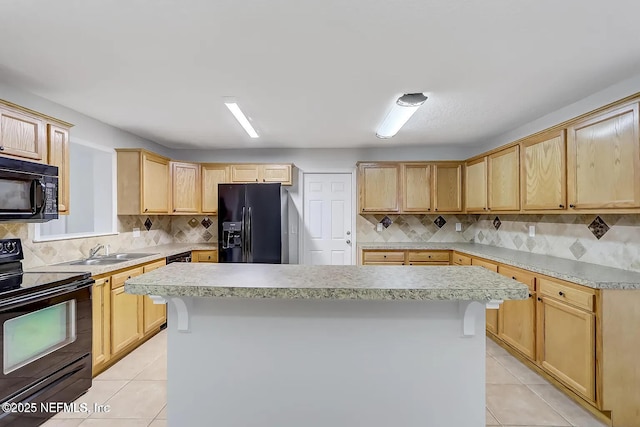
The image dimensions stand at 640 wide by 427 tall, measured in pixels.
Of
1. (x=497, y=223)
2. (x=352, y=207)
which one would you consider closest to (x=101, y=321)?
(x=352, y=207)

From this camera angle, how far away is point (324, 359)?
157 centimetres

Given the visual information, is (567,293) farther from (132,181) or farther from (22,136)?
(132,181)

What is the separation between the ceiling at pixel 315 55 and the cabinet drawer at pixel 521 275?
4.98 ft

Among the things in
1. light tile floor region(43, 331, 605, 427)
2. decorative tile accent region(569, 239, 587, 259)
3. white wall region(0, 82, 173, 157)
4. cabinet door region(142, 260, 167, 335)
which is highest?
white wall region(0, 82, 173, 157)

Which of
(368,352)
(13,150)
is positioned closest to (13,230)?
(13,150)

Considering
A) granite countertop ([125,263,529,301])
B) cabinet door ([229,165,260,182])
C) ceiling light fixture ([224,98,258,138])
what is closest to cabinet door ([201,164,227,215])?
cabinet door ([229,165,260,182])

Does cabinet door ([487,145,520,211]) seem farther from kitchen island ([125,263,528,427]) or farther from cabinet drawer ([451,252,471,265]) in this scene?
kitchen island ([125,263,528,427])

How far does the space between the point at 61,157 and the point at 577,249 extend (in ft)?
14.8

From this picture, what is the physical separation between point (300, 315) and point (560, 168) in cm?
256

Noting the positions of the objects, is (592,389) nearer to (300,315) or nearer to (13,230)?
(300,315)

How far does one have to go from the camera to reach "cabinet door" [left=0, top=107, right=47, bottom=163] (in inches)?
82.5

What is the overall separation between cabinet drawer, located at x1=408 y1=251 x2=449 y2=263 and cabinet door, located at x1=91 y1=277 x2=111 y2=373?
3388mm

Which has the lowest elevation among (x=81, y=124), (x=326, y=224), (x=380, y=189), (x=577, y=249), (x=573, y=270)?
(x=573, y=270)

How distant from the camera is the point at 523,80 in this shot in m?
2.37
